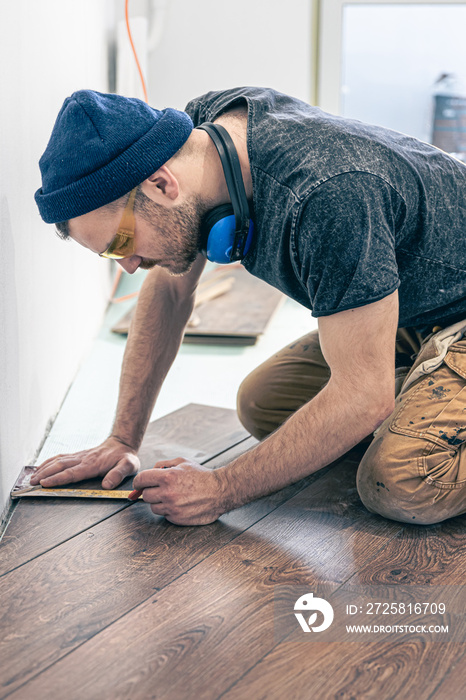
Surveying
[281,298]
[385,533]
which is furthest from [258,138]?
[281,298]

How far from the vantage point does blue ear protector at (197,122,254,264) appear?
146 cm

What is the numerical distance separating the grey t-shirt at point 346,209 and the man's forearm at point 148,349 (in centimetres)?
38

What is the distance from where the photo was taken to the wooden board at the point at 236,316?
10.9 ft

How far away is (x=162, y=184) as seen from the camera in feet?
4.71

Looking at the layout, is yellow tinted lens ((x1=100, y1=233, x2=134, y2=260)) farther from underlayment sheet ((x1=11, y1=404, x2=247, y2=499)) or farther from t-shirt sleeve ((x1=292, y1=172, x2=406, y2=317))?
underlayment sheet ((x1=11, y1=404, x2=247, y2=499))

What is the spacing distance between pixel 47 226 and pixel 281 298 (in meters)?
1.83

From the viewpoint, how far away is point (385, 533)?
164 cm

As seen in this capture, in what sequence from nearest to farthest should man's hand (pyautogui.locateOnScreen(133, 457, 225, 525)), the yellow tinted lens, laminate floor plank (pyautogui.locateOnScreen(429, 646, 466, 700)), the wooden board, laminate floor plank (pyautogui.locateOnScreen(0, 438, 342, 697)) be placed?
laminate floor plank (pyautogui.locateOnScreen(429, 646, 466, 700)) < laminate floor plank (pyautogui.locateOnScreen(0, 438, 342, 697)) < the yellow tinted lens < man's hand (pyautogui.locateOnScreen(133, 457, 225, 525)) < the wooden board

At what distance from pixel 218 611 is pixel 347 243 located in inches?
28.9

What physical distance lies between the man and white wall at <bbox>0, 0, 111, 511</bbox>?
0.84ft

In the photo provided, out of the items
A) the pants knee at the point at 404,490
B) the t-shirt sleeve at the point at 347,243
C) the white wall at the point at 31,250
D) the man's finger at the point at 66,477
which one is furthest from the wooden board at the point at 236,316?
the t-shirt sleeve at the point at 347,243

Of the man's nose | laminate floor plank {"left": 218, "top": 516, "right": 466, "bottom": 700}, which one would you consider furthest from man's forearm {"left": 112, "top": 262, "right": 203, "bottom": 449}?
laminate floor plank {"left": 218, "top": 516, "right": 466, "bottom": 700}

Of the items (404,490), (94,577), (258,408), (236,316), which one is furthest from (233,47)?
(94,577)

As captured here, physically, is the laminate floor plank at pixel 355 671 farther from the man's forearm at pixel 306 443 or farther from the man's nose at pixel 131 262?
the man's nose at pixel 131 262
